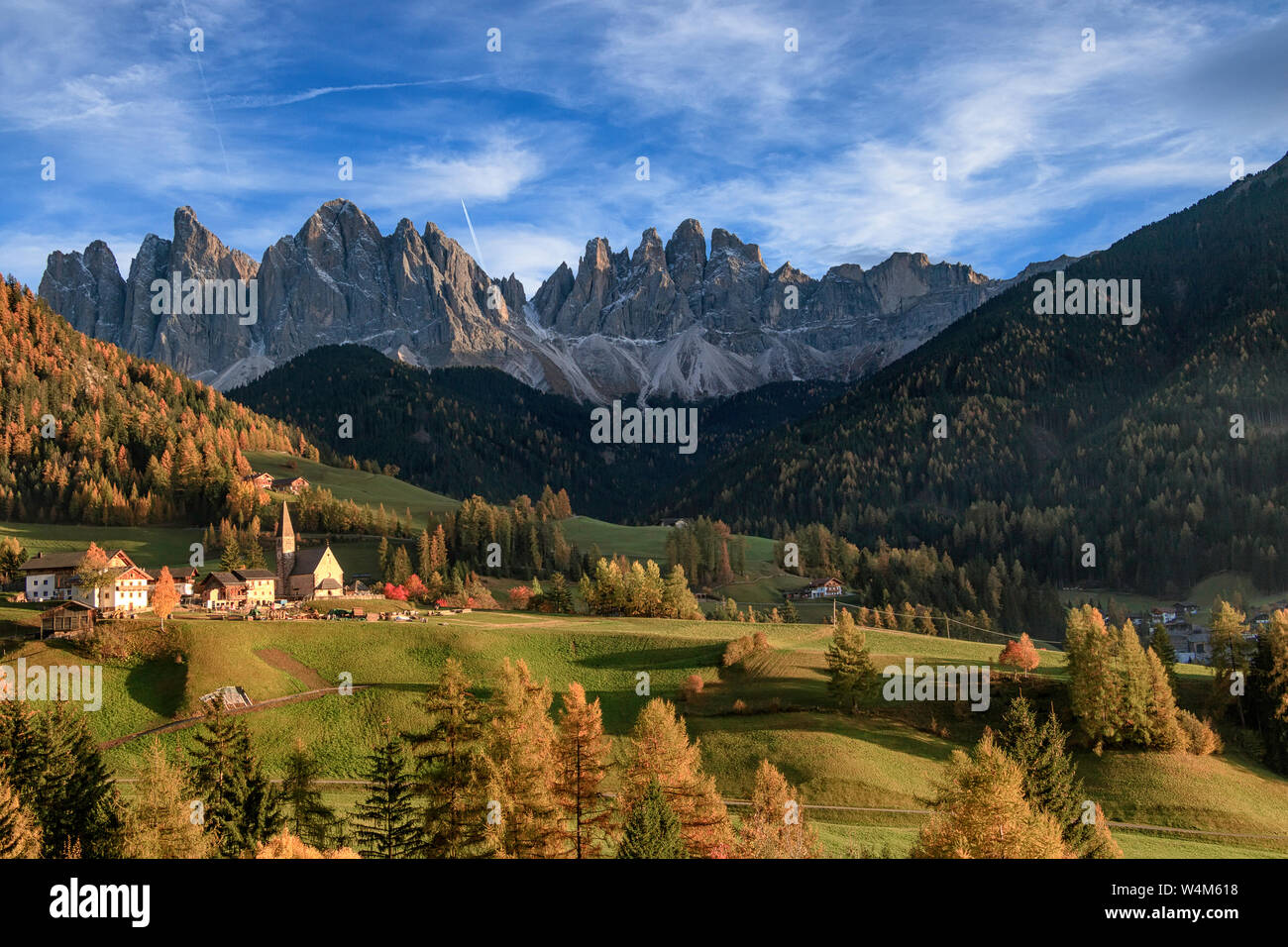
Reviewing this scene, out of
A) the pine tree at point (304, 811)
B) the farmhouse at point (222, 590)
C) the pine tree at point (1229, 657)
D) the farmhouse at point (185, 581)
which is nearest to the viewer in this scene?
the pine tree at point (304, 811)

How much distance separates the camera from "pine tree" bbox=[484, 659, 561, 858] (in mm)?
46000

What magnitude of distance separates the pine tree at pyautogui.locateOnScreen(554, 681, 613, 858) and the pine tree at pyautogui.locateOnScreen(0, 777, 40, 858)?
84.5ft

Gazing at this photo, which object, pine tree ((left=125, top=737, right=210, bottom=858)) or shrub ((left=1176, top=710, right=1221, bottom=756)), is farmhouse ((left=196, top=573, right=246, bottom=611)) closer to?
pine tree ((left=125, top=737, right=210, bottom=858))

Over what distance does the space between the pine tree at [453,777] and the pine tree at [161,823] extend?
1109cm

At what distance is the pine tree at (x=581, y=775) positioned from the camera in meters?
50.7

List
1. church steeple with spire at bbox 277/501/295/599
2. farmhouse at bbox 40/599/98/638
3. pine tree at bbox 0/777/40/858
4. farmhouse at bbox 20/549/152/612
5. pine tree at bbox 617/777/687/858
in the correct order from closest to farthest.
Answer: pine tree at bbox 617/777/687/858, pine tree at bbox 0/777/40/858, farmhouse at bbox 40/599/98/638, farmhouse at bbox 20/549/152/612, church steeple with spire at bbox 277/501/295/599

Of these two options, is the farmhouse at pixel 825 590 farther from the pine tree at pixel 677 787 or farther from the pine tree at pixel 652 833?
the pine tree at pixel 652 833

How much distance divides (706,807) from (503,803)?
35.8 ft

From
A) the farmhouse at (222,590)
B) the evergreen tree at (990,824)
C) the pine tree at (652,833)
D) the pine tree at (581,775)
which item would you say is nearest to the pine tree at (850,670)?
the pine tree at (581,775)

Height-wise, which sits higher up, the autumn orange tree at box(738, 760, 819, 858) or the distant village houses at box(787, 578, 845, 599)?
the autumn orange tree at box(738, 760, 819, 858)

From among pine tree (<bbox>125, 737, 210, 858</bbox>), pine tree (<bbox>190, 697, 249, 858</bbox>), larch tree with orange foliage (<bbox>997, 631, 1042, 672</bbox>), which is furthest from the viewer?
larch tree with orange foliage (<bbox>997, 631, 1042, 672</bbox>)

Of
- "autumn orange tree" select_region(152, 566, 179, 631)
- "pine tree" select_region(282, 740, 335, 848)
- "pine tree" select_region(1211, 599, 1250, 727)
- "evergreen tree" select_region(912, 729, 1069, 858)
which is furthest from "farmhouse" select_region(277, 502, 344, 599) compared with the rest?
"pine tree" select_region(1211, 599, 1250, 727)

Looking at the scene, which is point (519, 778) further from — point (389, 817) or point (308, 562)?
point (308, 562)

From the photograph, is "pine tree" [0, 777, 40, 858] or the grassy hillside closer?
"pine tree" [0, 777, 40, 858]
